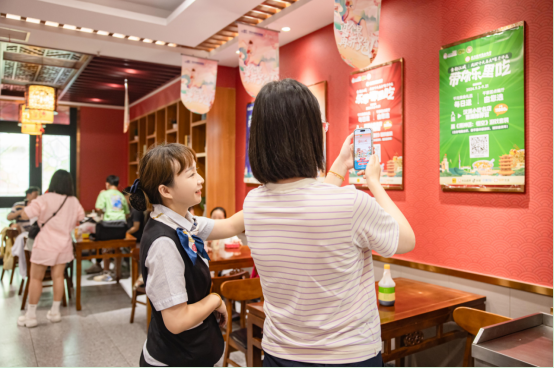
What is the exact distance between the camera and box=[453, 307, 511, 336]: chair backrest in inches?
79.6

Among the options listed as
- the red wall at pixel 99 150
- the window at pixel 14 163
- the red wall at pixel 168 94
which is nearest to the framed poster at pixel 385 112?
the red wall at pixel 168 94

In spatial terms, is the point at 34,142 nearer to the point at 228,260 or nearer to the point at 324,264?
the point at 228,260

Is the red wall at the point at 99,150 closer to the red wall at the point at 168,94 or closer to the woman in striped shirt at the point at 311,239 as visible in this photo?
the red wall at the point at 168,94

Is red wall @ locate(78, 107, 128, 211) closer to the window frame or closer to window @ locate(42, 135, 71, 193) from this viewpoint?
the window frame

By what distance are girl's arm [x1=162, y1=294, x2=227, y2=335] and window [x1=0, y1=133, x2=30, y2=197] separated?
9.62 meters

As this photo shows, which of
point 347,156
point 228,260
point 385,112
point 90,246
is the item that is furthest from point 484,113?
point 90,246

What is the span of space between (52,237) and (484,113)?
4.31 meters

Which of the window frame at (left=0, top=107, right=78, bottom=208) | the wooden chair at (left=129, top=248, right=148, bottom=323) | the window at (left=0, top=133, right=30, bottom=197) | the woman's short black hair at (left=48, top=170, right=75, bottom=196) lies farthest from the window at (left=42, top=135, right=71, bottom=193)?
the wooden chair at (left=129, top=248, right=148, bottom=323)

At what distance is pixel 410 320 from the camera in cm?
222

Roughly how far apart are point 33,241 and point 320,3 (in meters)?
4.13

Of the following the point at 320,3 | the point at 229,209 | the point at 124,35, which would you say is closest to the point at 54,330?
the point at 229,209

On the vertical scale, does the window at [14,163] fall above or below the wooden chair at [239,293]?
above

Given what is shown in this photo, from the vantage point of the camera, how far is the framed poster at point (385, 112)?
3.28 m

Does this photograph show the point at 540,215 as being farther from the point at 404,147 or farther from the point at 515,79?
the point at 404,147
